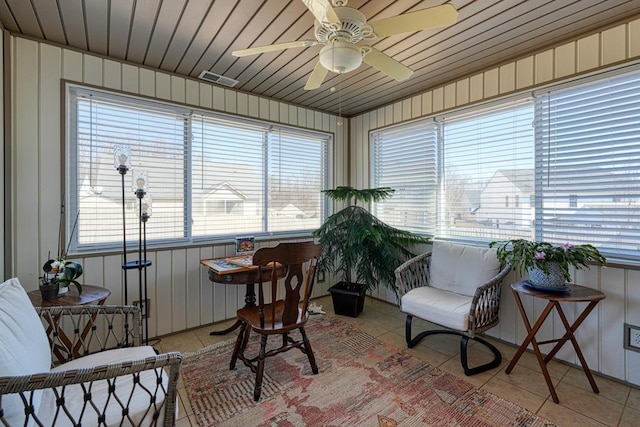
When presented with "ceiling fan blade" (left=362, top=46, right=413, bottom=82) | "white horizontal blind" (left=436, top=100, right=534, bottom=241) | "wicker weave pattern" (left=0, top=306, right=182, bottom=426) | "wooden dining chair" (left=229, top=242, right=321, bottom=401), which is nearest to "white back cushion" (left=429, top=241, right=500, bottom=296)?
"white horizontal blind" (left=436, top=100, right=534, bottom=241)

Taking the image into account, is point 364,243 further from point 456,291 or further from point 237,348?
point 237,348

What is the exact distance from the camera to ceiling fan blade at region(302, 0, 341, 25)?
129 cm

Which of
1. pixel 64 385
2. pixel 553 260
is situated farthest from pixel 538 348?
pixel 64 385

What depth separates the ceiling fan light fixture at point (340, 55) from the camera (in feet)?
5.01

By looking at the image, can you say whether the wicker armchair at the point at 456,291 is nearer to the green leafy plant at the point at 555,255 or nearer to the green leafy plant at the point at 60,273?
the green leafy plant at the point at 555,255

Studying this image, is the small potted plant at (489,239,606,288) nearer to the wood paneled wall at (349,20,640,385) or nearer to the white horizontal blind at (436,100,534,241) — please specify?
the wood paneled wall at (349,20,640,385)

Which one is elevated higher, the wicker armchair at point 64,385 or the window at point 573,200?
the window at point 573,200

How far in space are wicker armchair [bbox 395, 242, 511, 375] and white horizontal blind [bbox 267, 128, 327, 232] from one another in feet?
5.28

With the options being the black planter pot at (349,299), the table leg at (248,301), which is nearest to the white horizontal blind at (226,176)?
the table leg at (248,301)

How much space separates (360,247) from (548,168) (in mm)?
1782

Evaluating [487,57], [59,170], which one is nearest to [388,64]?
[487,57]

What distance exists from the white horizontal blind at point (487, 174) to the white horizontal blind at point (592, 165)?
0.12 metres

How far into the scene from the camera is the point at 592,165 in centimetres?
217

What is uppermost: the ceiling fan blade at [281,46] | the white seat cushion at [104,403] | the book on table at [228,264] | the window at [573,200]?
the ceiling fan blade at [281,46]
